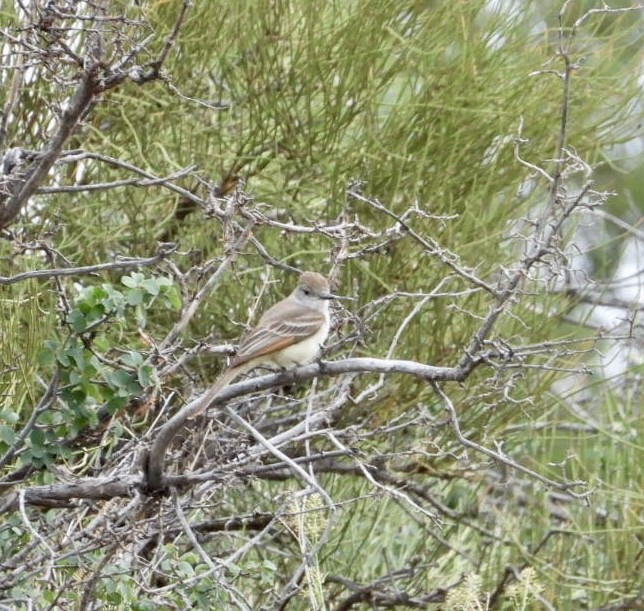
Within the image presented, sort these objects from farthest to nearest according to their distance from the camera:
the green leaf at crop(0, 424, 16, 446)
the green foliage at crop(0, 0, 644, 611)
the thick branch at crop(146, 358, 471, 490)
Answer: the green foliage at crop(0, 0, 644, 611) → the green leaf at crop(0, 424, 16, 446) → the thick branch at crop(146, 358, 471, 490)

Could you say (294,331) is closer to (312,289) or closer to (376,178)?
(312,289)

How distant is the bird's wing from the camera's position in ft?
11.0

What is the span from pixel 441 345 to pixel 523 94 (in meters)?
0.73

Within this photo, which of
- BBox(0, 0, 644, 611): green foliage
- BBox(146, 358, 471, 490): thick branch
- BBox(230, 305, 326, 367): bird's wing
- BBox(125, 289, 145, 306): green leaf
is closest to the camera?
BBox(146, 358, 471, 490): thick branch

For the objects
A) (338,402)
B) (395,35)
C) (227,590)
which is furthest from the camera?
(395,35)

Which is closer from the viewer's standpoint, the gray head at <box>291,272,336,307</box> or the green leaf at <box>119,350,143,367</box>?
the green leaf at <box>119,350,143,367</box>

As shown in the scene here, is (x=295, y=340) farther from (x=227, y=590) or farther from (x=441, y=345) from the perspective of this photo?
(x=227, y=590)

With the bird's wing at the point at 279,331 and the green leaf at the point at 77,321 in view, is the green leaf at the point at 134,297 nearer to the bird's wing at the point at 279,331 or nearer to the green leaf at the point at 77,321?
the green leaf at the point at 77,321

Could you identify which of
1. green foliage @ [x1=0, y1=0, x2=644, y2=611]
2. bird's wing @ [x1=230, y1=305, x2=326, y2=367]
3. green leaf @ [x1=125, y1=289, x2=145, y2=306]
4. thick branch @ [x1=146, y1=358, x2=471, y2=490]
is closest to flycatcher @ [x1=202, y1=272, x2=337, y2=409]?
bird's wing @ [x1=230, y1=305, x2=326, y2=367]

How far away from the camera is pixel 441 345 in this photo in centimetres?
399

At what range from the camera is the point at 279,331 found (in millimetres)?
3496

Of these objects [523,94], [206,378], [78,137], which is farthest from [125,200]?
[523,94]

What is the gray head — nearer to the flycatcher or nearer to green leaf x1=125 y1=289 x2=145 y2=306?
the flycatcher

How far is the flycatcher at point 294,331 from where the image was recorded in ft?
11.1
